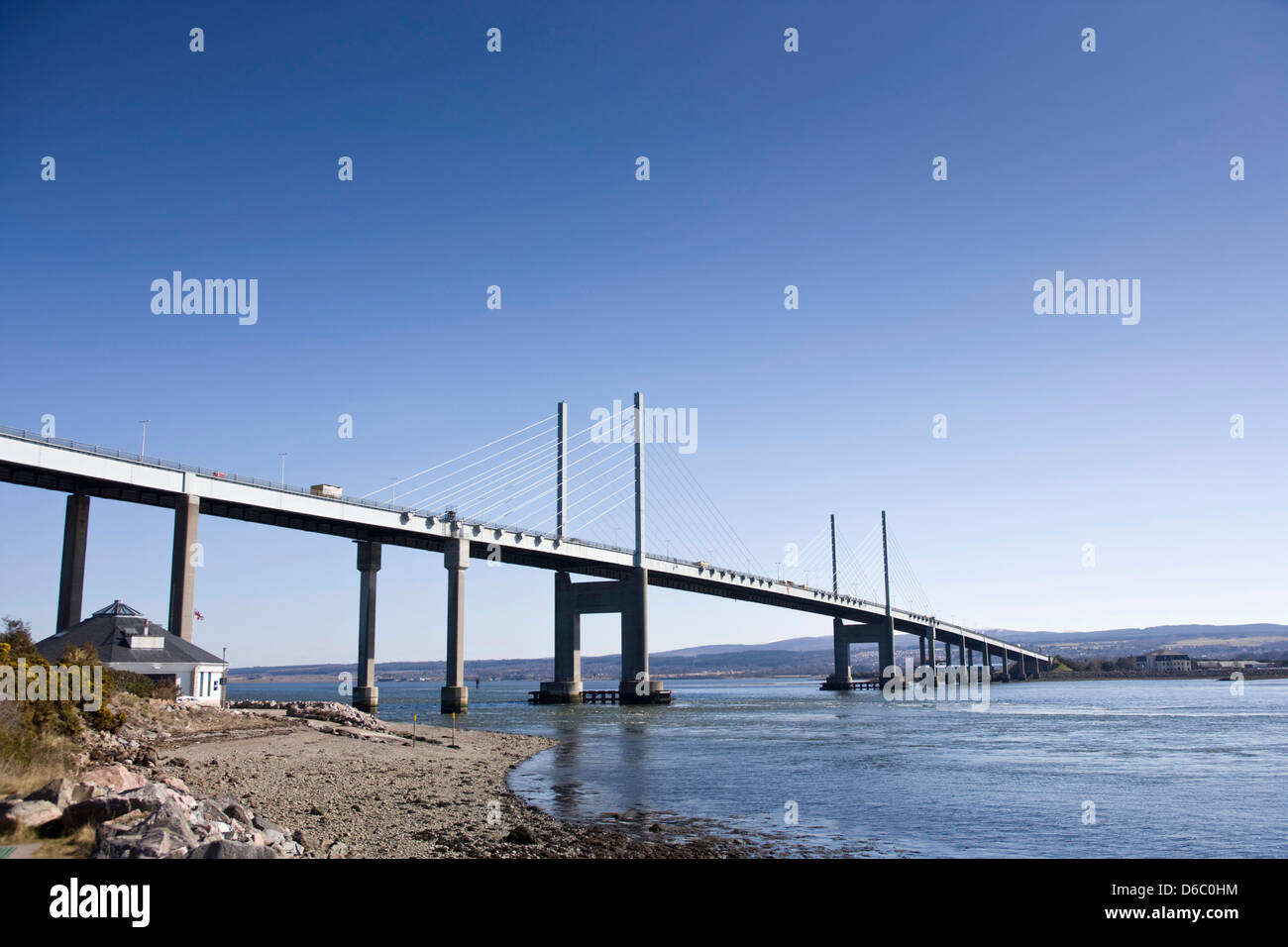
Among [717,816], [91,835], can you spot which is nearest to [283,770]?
[717,816]

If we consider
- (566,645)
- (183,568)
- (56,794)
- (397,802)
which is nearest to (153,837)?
(56,794)

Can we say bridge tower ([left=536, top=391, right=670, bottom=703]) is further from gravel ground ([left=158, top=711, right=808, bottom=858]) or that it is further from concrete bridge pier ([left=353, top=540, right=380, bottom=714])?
gravel ground ([left=158, top=711, right=808, bottom=858])

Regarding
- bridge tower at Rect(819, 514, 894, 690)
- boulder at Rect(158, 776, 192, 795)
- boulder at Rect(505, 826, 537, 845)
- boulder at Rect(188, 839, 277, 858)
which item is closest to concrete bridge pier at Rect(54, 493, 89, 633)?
boulder at Rect(158, 776, 192, 795)

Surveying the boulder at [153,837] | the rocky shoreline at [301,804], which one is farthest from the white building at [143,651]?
the boulder at [153,837]

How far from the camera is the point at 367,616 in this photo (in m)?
83.2

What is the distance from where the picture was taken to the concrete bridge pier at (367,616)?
270ft

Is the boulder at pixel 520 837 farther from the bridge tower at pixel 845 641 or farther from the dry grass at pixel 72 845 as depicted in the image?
the bridge tower at pixel 845 641

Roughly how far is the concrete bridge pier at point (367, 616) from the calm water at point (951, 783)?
21.6 m

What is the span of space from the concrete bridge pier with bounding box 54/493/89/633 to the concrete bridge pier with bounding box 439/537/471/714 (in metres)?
30.8

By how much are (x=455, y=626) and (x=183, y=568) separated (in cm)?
2794

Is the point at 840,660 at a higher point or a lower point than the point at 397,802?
lower

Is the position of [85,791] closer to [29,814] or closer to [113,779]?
[29,814]

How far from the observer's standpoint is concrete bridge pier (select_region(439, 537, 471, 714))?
79625mm
